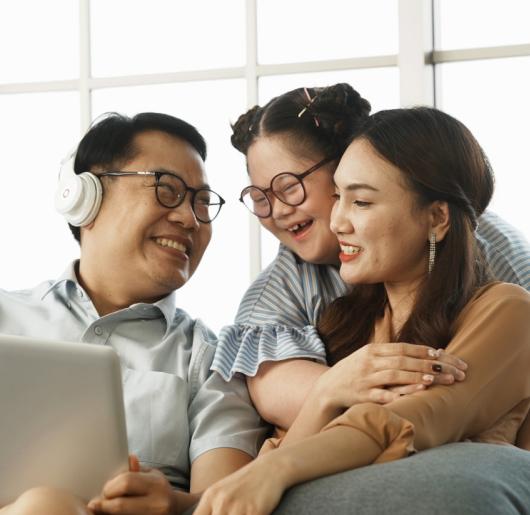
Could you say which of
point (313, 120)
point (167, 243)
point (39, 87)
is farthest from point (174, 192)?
point (39, 87)

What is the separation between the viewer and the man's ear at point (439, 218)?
199 cm

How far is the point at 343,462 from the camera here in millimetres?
1491

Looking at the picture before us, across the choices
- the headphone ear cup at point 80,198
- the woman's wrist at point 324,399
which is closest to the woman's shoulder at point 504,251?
the woman's wrist at point 324,399

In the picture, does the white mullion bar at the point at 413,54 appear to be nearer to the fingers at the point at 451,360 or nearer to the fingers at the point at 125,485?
the fingers at the point at 451,360

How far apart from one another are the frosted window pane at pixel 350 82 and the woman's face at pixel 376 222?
1437 mm

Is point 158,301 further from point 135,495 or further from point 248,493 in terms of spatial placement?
point 248,493

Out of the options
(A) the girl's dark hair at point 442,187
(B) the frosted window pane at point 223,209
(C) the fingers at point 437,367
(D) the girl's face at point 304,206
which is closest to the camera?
(C) the fingers at point 437,367

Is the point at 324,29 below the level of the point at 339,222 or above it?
above

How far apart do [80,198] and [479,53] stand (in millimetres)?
1661

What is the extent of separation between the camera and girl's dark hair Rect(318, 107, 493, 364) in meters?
1.94

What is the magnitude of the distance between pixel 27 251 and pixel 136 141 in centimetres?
172

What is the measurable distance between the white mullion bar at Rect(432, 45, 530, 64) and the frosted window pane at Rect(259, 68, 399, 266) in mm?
161

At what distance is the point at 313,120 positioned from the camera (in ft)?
7.38

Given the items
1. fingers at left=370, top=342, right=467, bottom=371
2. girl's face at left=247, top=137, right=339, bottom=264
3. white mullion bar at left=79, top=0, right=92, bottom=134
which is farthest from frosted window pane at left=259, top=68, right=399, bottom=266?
fingers at left=370, top=342, right=467, bottom=371
